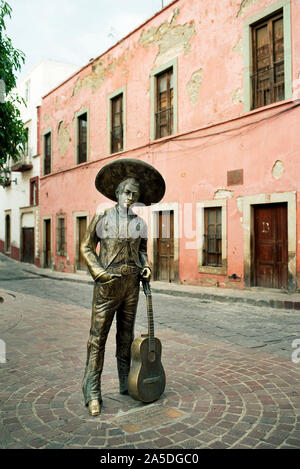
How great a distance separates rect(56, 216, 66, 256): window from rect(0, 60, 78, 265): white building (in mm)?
2569

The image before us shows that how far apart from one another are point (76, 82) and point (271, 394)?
1564 cm

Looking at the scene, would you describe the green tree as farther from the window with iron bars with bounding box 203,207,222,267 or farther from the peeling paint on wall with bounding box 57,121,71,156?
the peeling paint on wall with bounding box 57,121,71,156

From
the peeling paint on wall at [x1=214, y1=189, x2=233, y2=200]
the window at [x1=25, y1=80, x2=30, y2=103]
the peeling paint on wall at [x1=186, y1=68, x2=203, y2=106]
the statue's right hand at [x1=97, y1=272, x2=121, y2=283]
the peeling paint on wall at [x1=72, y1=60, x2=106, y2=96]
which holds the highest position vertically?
the window at [x1=25, y1=80, x2=30, y2=103]

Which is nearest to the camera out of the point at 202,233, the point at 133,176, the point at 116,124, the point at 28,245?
the point at 133,176

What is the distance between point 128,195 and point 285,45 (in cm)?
757

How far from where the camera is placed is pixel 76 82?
Result: 52.6 ft

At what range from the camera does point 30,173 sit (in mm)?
20578

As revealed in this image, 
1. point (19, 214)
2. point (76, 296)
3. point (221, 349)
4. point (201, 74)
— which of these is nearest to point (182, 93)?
point (201, 74)

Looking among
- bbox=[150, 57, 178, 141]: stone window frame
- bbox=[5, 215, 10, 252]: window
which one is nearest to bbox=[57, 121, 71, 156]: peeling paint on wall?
bbox=[150, 57, 178, 141]: stone window frame

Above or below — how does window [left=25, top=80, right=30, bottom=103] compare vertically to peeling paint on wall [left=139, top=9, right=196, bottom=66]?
above

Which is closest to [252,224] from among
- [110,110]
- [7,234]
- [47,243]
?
[110,110]

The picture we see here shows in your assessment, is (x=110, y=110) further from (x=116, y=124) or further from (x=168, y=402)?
(x=168, y=402)

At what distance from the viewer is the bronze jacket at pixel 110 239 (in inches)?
114

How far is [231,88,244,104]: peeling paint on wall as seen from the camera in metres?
9.44
